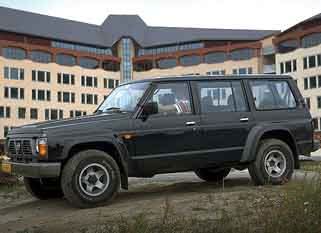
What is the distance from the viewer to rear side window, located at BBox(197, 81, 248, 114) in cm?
813

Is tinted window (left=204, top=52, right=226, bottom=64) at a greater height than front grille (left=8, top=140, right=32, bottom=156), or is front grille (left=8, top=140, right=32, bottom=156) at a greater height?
tinted window (left=204, top=52, right=226, bottom=64)

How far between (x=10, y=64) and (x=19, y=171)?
2804 inches

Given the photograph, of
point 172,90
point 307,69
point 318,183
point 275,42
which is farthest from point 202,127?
point 275,42

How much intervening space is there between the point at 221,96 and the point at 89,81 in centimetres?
7813

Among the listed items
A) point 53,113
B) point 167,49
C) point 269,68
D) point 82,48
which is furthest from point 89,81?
point 269,68

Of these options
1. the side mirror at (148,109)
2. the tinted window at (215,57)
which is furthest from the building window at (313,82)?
the side mirror at (148,109)

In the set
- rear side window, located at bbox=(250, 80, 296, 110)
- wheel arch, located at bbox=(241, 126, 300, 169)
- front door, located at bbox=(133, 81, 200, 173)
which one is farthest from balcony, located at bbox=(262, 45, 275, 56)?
front door, located at bbox=(133, 81, 200, 173)

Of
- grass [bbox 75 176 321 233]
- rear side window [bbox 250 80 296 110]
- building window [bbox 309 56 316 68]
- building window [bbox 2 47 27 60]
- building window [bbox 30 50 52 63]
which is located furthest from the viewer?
building window [bbox 30 50 52 63]

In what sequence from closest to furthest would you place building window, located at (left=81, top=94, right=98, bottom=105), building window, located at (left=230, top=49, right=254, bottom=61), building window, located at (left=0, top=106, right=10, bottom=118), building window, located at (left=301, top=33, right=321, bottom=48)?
building window, located at (left=301, top=33, right=321, bottom=48), building window, located at (left=0, top=106, right=10, bottom=118), building window, located at (left=230, top=49, right=254, bottom=61), building window, located at (left=81, top=94, right=98, bottom=105)

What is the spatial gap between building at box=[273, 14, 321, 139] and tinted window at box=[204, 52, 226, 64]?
12.9m

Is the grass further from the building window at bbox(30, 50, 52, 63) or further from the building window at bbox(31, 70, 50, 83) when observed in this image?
the building window at bbox(30, 50, 52, 63)

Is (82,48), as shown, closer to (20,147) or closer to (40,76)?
(40,76)

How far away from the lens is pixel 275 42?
7369 cm

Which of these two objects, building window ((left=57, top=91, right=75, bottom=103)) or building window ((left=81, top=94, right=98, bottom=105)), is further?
building window ((left=81, top=94, right=98, bottom=105))
